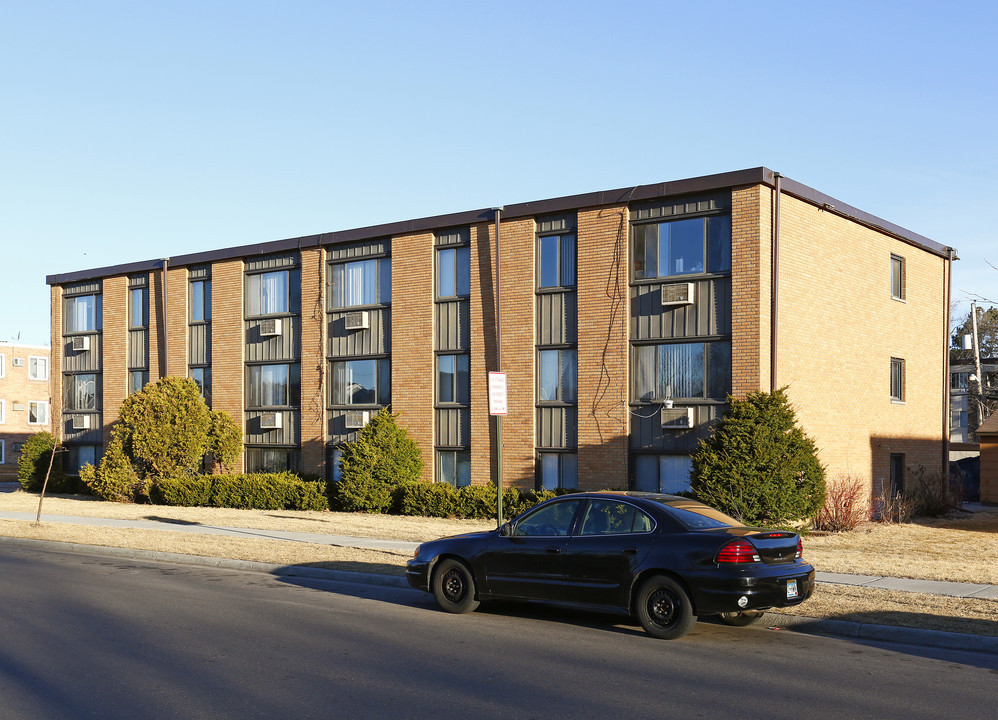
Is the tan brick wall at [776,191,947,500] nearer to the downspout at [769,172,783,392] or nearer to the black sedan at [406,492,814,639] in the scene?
the downspout at [769,172,783,392]

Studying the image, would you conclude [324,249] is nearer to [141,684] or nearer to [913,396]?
[913,396]

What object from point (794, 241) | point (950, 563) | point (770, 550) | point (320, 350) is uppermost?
point (794, 241)

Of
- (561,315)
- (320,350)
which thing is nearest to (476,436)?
(561,315)

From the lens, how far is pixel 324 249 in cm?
3064

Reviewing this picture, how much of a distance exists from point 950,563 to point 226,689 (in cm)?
1228

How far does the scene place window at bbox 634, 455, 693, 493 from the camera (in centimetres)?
2430

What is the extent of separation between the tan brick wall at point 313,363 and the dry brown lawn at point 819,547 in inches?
108

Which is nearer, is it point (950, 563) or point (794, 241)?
point (950, 563)

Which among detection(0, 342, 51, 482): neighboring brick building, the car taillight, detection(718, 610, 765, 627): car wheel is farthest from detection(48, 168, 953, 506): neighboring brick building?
detection(0, 342, 51, 482): neighboring brick building

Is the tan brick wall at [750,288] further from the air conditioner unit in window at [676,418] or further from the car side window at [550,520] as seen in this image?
A: the car side window at [550,520]

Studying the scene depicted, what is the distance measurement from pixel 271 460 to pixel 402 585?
1818 cm

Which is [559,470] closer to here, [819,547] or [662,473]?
[662,473]

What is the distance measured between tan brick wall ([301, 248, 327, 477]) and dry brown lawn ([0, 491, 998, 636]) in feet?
8.99

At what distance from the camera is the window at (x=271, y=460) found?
3176cm
